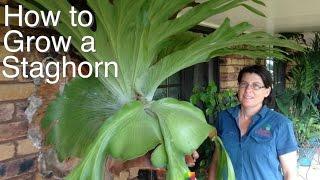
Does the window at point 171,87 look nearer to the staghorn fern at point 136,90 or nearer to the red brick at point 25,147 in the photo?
the red brick at point 25,147

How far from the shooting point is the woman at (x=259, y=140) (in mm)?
2027

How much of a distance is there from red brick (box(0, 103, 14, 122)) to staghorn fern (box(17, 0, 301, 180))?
250mm

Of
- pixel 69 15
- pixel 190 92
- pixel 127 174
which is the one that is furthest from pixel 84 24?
pixel 190 92

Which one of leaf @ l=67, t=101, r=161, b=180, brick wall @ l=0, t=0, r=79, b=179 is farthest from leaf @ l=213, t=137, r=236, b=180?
brick wall @ l=0, t=0, r=79, b=179

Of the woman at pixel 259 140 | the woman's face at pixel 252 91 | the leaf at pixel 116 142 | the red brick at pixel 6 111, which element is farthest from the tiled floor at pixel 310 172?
the leaf at pixel 116 142

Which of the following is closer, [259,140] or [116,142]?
[116,142]

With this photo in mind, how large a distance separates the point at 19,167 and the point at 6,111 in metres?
0.23

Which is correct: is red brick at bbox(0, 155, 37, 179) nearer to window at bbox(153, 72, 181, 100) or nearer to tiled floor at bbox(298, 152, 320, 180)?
window at bbox(153, 72, 181, 100)

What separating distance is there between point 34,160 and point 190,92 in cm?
225

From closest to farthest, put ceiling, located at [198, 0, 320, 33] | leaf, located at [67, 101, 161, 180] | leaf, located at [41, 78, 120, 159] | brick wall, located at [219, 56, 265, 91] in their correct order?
leaf, located at [67, 101, 161, 180] → leaf, located at [41, 78, 120, 159] → ceiling, located at [198, 0, 320, 33] → brick wall, located at [219, 56, 265, 91]

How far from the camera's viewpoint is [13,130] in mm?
1488

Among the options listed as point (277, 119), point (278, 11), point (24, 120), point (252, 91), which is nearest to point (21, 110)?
point (24, 120)

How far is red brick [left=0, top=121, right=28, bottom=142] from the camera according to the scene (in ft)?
4.74

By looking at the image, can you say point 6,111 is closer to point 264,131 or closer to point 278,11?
point 264,131
